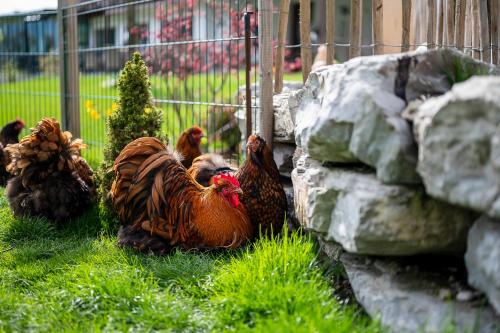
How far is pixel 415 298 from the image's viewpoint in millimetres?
3162

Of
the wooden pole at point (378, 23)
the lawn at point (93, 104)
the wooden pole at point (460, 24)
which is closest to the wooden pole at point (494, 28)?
the wooden pole at point (460, 24)

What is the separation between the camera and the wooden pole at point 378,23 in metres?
5.20

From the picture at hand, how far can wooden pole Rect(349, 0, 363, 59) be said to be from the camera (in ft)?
17.0

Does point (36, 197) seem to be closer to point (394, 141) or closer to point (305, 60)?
point (305, 60)

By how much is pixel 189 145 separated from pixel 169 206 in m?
1.58

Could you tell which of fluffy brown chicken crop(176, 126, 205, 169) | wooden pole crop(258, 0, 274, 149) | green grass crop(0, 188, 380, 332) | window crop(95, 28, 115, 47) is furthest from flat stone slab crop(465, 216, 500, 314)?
window crop(95, 28, 115, 47)

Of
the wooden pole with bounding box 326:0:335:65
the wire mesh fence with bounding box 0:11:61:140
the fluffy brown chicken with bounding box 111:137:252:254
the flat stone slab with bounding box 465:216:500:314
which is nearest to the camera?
the flat stone slab with bounding box 465:216:500:314

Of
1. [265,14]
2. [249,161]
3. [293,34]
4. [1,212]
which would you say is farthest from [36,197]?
[293,34]

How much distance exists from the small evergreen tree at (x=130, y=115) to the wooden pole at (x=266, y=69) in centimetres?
118

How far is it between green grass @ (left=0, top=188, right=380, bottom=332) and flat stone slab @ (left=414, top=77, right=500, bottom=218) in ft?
2.93

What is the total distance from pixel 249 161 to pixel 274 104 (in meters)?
0.72

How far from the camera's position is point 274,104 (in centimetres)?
545

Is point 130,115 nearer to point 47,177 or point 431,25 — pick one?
point 47,177

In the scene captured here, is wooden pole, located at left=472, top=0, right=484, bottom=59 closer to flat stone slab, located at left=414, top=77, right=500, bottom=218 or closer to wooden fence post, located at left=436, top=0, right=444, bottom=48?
wooden fence post, located at left=436, top=0, right=444, bottom=48
